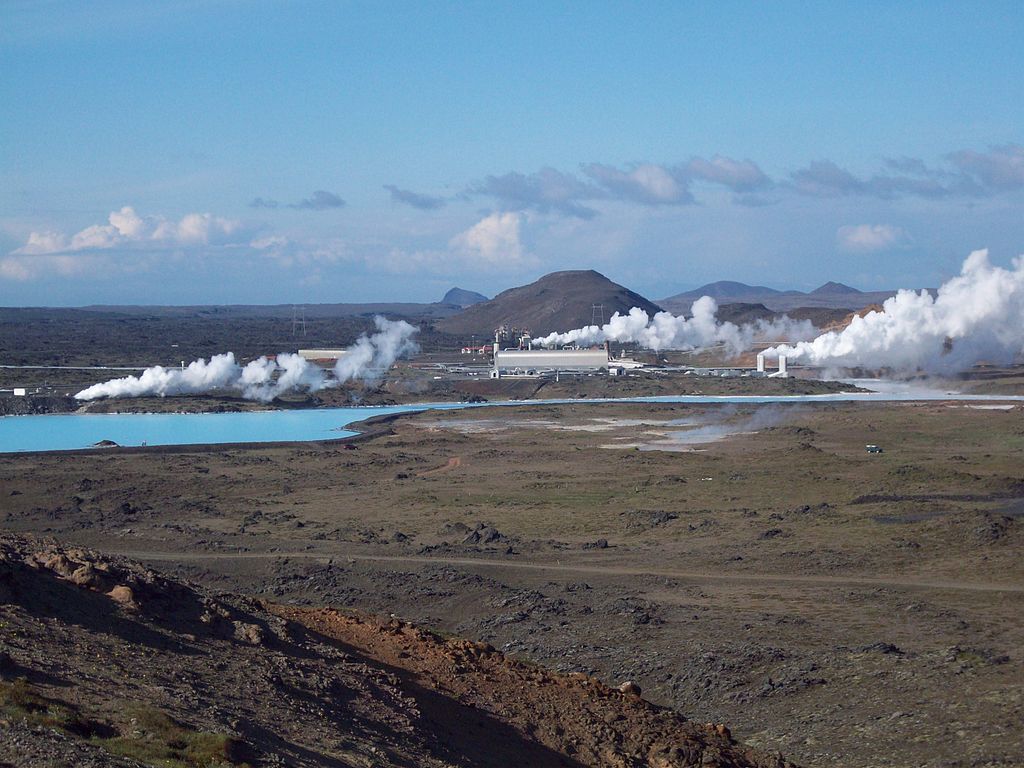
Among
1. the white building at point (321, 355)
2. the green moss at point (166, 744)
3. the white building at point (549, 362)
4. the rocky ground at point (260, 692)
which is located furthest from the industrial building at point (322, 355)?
the green moss at point (166, 744)

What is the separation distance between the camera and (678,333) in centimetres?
12206

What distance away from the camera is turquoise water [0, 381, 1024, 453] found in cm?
6244

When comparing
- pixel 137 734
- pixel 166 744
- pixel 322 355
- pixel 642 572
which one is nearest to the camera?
pixel 166 744

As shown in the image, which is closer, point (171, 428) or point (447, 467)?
point (447, 467)

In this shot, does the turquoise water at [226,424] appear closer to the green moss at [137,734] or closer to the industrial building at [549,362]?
the industrial building at [549,362]

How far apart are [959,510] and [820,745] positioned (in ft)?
66.7

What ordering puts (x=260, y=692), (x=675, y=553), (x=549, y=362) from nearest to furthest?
(x=260, y=692), (x=675, y=553), (x=549, y=362)

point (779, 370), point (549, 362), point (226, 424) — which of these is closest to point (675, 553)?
point (226, 424)

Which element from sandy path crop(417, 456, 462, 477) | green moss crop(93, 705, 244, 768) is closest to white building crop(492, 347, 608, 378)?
sandy path crop(417, 456, 462, 477)

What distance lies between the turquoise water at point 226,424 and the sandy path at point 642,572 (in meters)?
29.2

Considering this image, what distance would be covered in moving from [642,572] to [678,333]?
94.2 metres

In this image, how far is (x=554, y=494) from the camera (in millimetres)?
42750

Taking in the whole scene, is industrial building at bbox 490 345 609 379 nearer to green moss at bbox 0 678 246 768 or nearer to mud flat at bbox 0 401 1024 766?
mud flat at bbox 0 401 1024 766

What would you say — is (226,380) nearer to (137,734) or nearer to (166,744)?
(137,734)
